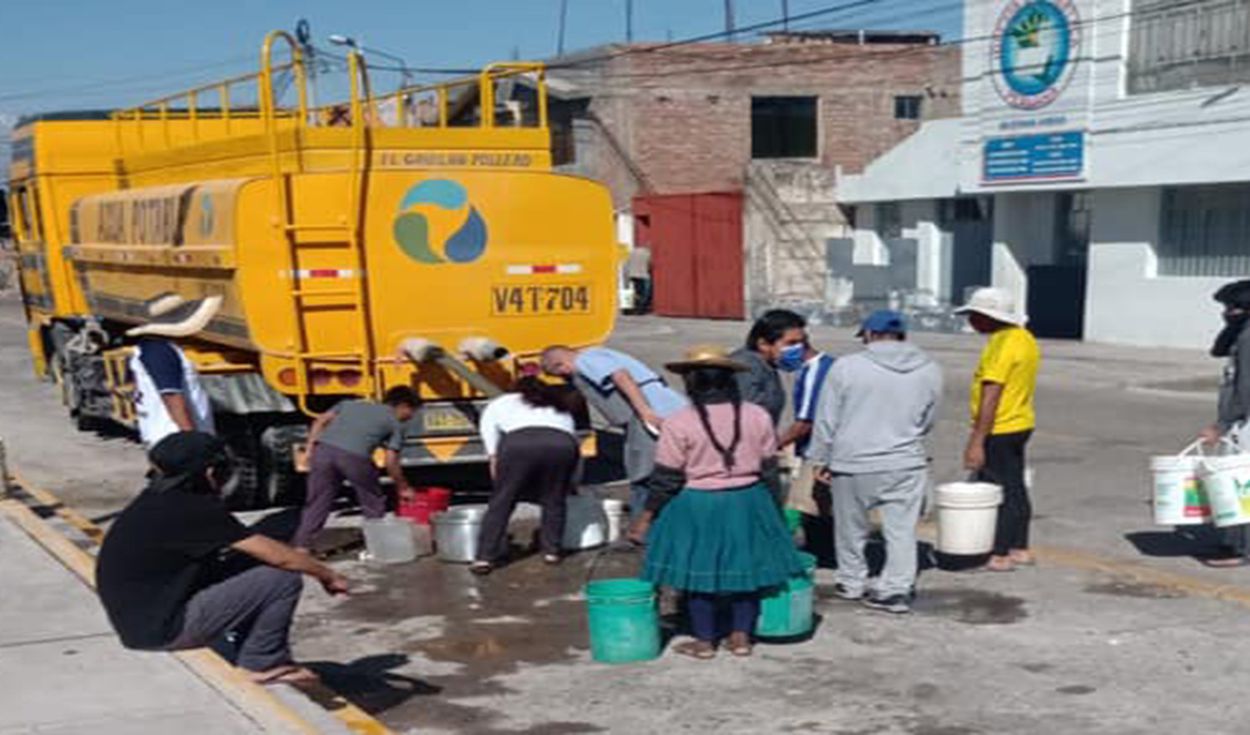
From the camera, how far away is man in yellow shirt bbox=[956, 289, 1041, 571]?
7.92m

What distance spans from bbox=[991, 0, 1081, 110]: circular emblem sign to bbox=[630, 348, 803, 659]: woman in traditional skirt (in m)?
19.6

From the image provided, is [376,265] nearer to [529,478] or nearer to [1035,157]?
[529,478]

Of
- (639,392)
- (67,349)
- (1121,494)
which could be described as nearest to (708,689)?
(639,392)

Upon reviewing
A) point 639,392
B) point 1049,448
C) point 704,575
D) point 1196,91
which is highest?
point 1196,91

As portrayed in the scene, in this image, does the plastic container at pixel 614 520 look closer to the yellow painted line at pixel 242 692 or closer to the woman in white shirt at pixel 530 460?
the woman in white shirt at pixel 530 460

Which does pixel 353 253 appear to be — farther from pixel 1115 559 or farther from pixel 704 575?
pixel 1115 559

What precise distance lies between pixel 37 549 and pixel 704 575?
4825mm

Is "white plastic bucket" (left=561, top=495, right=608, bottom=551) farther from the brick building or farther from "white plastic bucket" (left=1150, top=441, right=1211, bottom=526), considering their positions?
the brick building

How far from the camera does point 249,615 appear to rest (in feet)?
19.1

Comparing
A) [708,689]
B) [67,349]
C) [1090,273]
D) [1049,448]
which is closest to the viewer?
[708,689]

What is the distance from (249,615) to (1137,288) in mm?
20907

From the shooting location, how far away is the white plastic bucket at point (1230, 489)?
787 centimetres

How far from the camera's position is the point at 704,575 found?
21.3 feet

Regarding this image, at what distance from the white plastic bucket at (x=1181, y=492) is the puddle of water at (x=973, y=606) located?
43.3 inches
